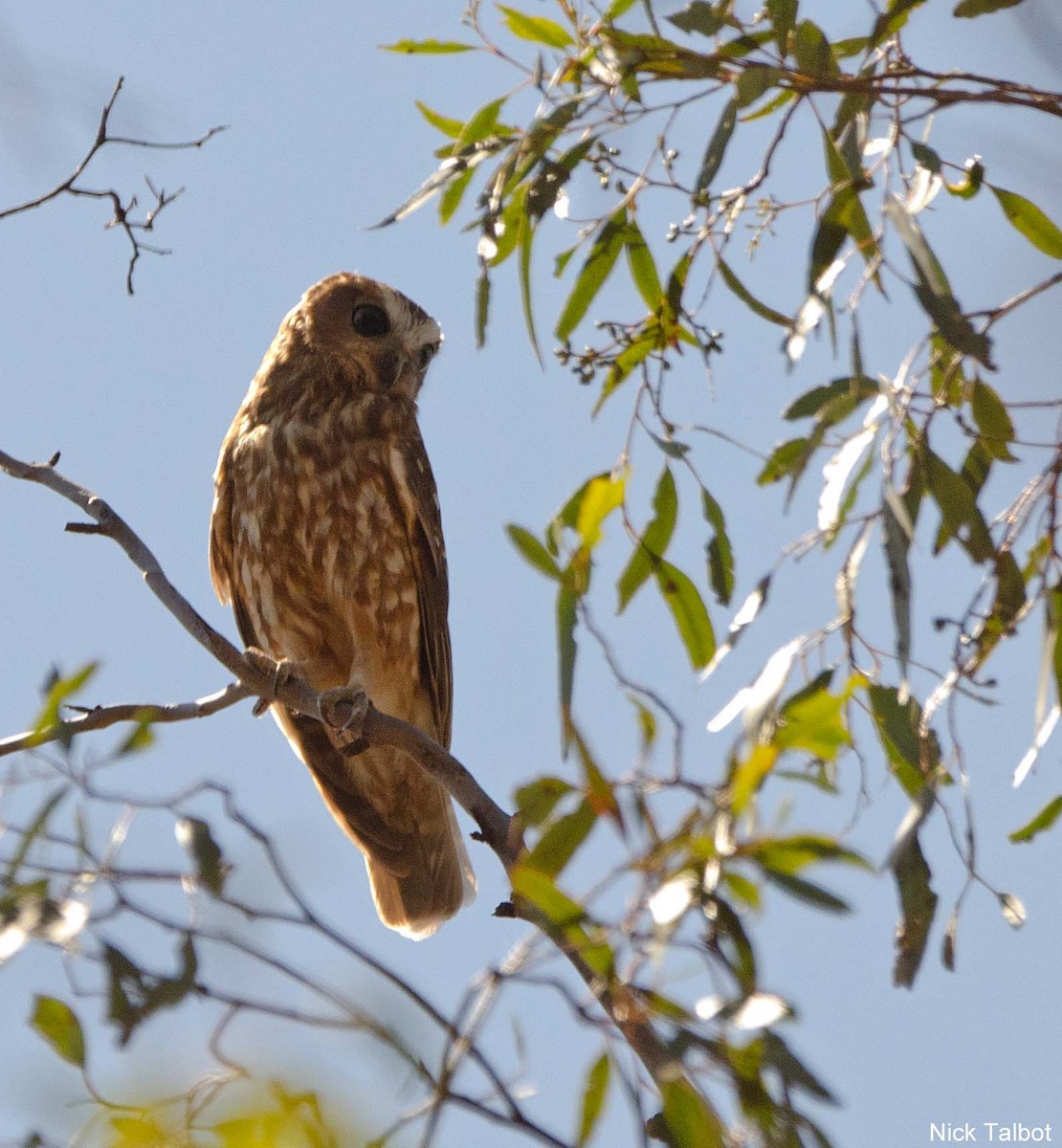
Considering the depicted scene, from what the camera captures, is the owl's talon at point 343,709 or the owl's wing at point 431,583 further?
the owl's wing at point 431,583

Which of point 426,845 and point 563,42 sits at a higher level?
point 563,42

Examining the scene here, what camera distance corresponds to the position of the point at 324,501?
3.55 m

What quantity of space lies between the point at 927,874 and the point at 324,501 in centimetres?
204

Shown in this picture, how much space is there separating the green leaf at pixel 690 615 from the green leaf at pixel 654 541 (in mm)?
20

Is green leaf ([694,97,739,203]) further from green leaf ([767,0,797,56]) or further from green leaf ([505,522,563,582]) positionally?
green leaf ([505,522,563,582])

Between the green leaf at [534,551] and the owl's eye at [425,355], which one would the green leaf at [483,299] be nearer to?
the green leaf at [534,551]

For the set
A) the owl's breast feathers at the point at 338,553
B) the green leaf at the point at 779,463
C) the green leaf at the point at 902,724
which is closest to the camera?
the green leaf at the point at 902,724

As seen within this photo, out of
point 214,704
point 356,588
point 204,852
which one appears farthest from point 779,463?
point 356,588

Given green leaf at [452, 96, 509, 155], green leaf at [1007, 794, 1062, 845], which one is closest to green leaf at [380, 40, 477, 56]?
green leaf at [452, 96, 509, 155]

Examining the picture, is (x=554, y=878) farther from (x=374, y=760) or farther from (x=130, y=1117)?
(x=374, y=760)

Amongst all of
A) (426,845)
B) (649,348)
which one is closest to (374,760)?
(426,845)

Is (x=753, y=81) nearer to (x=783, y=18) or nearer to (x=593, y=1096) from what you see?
(x=783, y=18)

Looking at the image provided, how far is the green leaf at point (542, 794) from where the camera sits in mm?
1522

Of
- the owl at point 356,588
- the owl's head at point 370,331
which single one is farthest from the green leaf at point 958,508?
the owl's head at point 370,331
